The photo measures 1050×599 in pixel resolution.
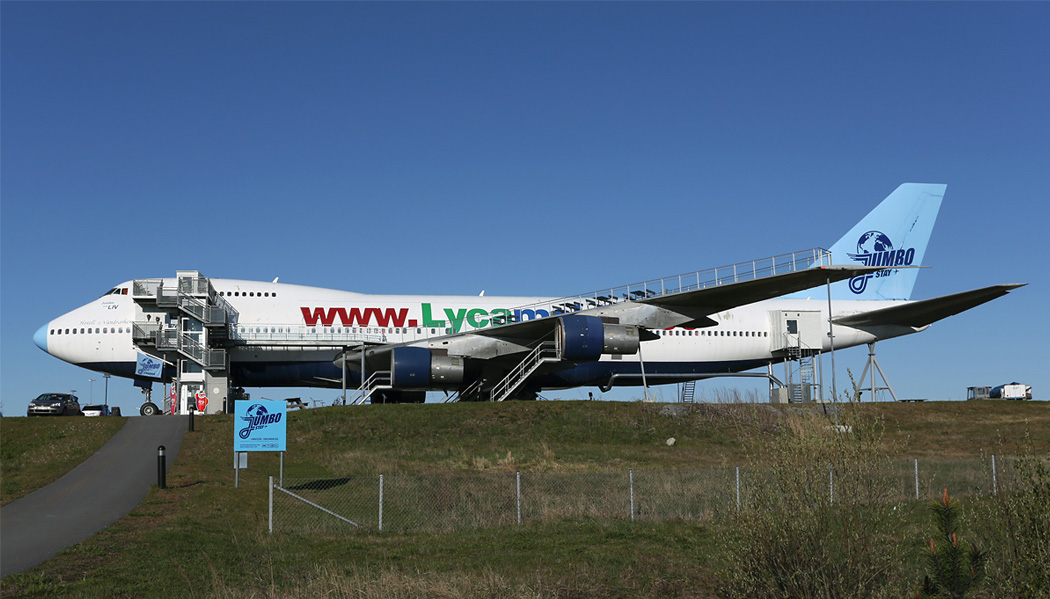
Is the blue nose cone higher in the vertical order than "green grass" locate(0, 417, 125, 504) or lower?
higher

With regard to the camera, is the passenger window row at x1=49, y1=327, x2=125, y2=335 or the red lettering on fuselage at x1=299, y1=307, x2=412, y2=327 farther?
the red lettering on fuselage at x1=299, y1=307, x2=412, y2=327

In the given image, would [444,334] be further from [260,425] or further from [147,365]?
[260,425]

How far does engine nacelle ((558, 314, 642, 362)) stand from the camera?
38000 millimetres

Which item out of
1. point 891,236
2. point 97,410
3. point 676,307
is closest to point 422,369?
point 676,307

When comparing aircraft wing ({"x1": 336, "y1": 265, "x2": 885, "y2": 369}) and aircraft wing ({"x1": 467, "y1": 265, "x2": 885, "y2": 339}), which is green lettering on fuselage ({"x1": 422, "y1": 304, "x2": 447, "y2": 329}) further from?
aircraft wing ({"x1": 467, "y1": 265, "x2": 885, "y2": 339})

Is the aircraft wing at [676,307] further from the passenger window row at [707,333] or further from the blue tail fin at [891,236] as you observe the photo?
the blue tail fin at [891,236]

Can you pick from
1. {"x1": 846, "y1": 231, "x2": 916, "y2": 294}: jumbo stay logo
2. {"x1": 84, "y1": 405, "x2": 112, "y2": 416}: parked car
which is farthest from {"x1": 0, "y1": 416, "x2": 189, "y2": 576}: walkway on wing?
{"x1": 846, "y1": 231, "x2": 916, "y2": 294}: jumbo stay logo

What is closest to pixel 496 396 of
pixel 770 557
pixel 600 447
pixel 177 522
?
pixel 600 447

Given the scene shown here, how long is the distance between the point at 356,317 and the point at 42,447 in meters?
19.4

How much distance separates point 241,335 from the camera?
1762 inches

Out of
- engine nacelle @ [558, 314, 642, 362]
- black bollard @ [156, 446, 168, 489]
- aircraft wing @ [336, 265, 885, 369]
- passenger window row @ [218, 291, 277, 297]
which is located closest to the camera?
black bollard @ [156, 446, 168, 489]

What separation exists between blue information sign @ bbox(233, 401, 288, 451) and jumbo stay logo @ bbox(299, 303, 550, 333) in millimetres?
24452

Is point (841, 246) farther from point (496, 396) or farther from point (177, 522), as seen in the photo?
point (177, 522)

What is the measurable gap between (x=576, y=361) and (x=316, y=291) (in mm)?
17139
